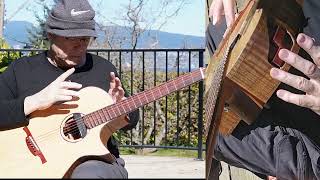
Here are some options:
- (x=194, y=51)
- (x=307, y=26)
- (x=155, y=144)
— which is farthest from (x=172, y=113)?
(x=307, y=26)

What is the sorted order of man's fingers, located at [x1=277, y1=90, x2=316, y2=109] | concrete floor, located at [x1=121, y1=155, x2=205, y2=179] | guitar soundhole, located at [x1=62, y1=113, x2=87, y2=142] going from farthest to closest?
concrete floor, located at [x1=121, y1=155, x2=205, y2=179] → guitar soundhole, located at [x1=62, y1=113, x2=87, y2=142] → man's fingers, located at [x1=277, y1=90, x2=316, y2=109]

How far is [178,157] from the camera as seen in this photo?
436 cm

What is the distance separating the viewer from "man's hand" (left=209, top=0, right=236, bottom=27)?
97 centimetres

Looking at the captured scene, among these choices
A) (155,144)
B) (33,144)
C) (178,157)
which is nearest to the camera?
(33,144)

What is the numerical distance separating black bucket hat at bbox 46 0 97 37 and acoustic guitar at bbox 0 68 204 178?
199 millimetres

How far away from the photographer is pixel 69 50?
2031 millimetres

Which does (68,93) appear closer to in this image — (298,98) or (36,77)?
(36,77)

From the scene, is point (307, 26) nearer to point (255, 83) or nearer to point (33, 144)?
point (255, 83)

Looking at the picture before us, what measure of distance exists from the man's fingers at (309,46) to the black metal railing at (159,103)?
3.49m

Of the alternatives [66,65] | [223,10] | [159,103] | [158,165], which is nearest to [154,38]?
[159,103]

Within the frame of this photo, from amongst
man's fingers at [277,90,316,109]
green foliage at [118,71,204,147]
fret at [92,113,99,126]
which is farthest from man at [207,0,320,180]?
green foliage at [118,71,204,147]

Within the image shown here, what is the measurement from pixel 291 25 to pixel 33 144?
134 centimetres

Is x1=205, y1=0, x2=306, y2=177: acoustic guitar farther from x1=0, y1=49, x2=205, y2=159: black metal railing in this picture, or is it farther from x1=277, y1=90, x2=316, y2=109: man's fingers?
x1=0, y1=49, x2=205, y2=159: black metal railing

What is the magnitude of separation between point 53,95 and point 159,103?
3.09m
